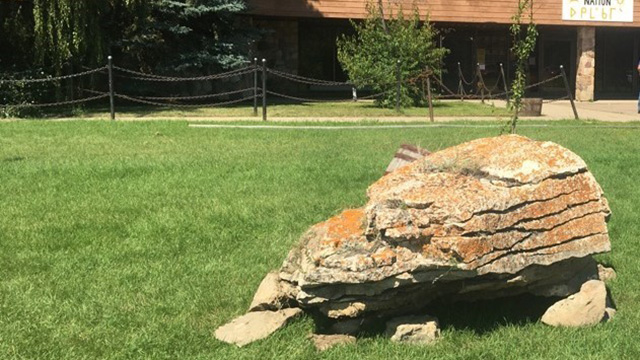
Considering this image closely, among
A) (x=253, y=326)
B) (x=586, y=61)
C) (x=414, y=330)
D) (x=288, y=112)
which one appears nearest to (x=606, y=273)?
(x=414, y=330)

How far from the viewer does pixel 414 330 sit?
357cm

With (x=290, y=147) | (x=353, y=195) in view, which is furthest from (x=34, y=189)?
(x=290, y=147)

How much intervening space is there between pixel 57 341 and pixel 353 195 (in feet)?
12.0

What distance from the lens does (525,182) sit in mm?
3510

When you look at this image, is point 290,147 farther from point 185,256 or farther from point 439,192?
point 439,192

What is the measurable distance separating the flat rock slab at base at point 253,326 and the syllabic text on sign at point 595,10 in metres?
25.0

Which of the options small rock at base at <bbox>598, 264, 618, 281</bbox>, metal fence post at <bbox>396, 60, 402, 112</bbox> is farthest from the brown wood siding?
small rock at base at <bbox>598, 264, 618, 281</bbox>

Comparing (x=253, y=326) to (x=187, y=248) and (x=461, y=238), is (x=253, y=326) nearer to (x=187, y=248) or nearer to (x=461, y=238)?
(x=461, y=238)

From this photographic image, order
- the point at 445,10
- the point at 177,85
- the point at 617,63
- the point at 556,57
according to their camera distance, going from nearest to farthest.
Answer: the point at 177,85, the point at 445,10, the point at 556,57, the point at 617,63

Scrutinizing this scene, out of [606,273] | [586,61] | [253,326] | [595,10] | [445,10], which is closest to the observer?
[253,326]

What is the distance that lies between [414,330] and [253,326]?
3.01 ft

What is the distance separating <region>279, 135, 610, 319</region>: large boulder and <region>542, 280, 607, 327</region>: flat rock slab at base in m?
0.07

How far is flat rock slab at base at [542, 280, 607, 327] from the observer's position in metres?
3.72

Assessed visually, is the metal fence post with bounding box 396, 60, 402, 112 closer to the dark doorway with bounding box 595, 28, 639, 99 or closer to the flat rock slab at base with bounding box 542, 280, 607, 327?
the flat rock slab at base with bounding box 542, 280, 607, 327
